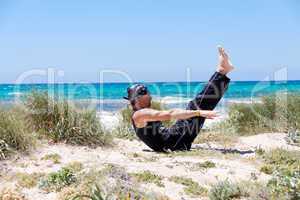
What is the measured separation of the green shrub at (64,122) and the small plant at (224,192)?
3166 millimetres

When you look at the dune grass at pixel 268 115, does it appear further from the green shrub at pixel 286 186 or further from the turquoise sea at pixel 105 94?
the green shrub at pixel 286 186

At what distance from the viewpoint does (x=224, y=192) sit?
3.95 metres

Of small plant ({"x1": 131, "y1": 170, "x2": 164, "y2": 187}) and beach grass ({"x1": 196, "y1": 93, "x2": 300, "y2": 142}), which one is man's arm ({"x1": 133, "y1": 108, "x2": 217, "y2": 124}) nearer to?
small plant ({"x1": 131, "y1": 170, "x2": 164, "y2": 187})

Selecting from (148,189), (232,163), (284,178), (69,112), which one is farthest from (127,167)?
(69,112)

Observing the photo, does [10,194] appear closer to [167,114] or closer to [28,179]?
[28,179]

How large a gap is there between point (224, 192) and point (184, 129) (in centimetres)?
283

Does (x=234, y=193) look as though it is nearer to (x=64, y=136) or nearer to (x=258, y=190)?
(x=258, y=190)

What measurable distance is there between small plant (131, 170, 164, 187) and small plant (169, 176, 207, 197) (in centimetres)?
15

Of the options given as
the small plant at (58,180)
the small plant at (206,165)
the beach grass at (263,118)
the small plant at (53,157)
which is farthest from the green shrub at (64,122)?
the small plant at (58,180)

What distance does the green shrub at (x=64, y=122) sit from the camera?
6848mm

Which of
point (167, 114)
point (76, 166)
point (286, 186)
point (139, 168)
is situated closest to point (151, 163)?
point (139, 168)

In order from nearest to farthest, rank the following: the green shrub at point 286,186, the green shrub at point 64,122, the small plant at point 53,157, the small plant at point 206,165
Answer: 1. the green shrub at point 286,186
2. the small plant at point 206,165
3. the small plant at point 53,157
4. the green shrub at point 64,122

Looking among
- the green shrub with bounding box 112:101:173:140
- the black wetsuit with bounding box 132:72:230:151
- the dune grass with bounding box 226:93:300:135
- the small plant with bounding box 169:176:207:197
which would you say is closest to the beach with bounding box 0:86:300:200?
the small plant with bounding box 169:176:207:197

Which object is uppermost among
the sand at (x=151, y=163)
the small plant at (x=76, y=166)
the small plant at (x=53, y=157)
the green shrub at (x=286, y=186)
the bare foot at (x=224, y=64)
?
the bare foot at (x=224, y=64)
